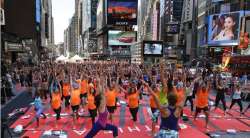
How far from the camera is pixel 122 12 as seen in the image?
94938 millimetres

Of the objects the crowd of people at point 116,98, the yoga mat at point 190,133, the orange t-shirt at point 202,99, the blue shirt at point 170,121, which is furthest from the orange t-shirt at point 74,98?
the blue shirt at point 170,121

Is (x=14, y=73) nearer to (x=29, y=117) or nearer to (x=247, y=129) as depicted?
(x=29, y=117)

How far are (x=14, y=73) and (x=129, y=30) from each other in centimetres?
6608

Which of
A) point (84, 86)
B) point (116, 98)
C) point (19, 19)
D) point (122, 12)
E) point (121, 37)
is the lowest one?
point (116, 98)

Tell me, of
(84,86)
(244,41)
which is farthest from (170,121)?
(244,41)

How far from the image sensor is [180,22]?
115m

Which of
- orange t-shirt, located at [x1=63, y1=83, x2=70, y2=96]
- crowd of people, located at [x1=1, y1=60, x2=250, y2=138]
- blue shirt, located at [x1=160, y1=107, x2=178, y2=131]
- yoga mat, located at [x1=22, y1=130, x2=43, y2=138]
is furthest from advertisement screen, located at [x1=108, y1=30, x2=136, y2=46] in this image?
blue shirt, located at [x1=160, y1=107, x2=178, y2=131]

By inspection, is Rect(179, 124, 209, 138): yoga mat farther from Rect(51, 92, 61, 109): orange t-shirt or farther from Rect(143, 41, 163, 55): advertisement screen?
Rect(143, 41, 163, 55): advertisement screen

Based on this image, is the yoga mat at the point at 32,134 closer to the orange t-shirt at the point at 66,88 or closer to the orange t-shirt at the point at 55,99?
the orange t-shirt at the point at 55,99

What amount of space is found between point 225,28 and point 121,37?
4690 cm

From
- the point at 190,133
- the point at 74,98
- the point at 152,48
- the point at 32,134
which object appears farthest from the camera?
the point at 152,48

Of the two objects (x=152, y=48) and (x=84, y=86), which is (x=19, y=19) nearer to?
(x=152, y=48)

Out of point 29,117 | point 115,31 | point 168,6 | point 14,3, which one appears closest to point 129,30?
point 115,31

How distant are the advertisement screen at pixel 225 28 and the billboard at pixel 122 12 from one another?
3435cm
